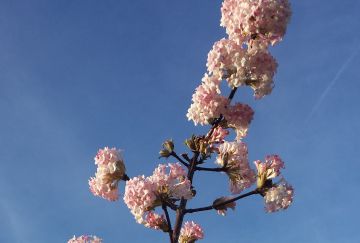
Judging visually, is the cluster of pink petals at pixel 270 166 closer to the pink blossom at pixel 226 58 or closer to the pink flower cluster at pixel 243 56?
the pink flower cluster at pixel 243 56

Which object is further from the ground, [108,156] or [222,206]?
[108,156]

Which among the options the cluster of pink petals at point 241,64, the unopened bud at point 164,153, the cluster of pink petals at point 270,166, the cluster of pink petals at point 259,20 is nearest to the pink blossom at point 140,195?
the unopened bud at point 164,153

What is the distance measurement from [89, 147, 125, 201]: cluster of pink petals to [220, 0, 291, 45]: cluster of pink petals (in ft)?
9.35

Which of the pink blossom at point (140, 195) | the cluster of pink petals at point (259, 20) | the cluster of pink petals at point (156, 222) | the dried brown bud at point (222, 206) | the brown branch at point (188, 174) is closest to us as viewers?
the pink blossom at point (140, 195)

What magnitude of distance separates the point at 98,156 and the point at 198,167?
5.79 feet

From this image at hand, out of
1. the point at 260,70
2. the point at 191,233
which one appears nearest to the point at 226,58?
the point at 260,70

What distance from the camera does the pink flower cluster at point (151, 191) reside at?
948 centimetres

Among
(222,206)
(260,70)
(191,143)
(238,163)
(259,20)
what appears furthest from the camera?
(238,163)

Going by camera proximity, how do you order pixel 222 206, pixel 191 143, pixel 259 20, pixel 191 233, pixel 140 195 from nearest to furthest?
pixel 140 195 → pixel 259 20 → pixel 191 143 → pixel 222 206 → pixel 191 233

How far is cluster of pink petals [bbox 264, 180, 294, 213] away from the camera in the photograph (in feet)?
32.9

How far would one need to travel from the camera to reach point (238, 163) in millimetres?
10523

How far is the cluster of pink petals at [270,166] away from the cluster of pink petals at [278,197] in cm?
20

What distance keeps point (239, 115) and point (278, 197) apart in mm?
1487

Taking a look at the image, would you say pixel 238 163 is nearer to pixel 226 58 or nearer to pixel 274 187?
pixel 274 187
